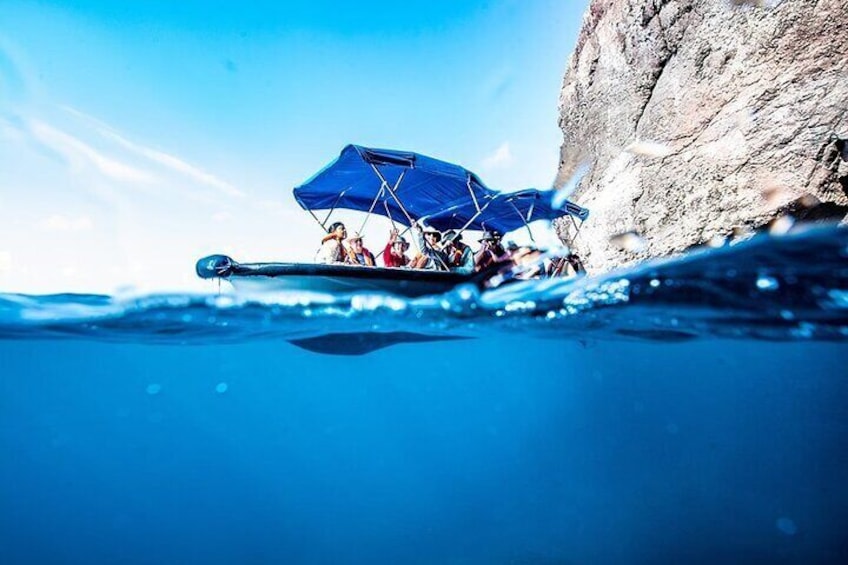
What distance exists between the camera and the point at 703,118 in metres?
14.6

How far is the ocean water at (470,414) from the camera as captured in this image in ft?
23.4

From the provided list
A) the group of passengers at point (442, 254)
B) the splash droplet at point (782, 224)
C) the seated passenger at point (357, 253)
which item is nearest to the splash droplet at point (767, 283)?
the group of passengers at point (442, 254)

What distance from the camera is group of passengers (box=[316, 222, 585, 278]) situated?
922 cm

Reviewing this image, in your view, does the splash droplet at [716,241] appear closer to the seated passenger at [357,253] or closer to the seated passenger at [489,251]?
the seated passenger at [489,251]

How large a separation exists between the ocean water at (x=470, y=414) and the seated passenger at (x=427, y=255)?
5.25ft

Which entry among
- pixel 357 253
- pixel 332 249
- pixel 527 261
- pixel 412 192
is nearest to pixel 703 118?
pixel 412 192

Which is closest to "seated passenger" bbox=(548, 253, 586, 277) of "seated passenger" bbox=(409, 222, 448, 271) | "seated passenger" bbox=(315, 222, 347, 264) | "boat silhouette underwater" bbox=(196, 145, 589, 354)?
"boat silhouette underwater" bbox=(196, 145, 589, 354)

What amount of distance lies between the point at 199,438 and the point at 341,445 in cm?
414

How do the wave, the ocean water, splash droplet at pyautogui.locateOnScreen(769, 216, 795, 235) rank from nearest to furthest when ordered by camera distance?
the wave, the ocean water, splash droplet at pyautogui.locateOnScreen(769, 216, 795, 235)

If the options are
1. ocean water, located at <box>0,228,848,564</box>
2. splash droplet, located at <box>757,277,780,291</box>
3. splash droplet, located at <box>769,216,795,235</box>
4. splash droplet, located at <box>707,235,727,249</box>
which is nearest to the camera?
splash droplet, located at <box>757,277,780,291</box>

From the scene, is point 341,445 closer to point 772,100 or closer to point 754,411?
point 754,411

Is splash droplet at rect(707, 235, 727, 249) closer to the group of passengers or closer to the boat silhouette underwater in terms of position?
the boat silhouette underwater

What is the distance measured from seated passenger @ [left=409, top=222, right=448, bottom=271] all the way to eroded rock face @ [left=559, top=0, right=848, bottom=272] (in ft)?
30.8

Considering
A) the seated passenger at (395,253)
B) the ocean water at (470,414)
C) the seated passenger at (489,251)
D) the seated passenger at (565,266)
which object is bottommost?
the ocean water at (470,414)
